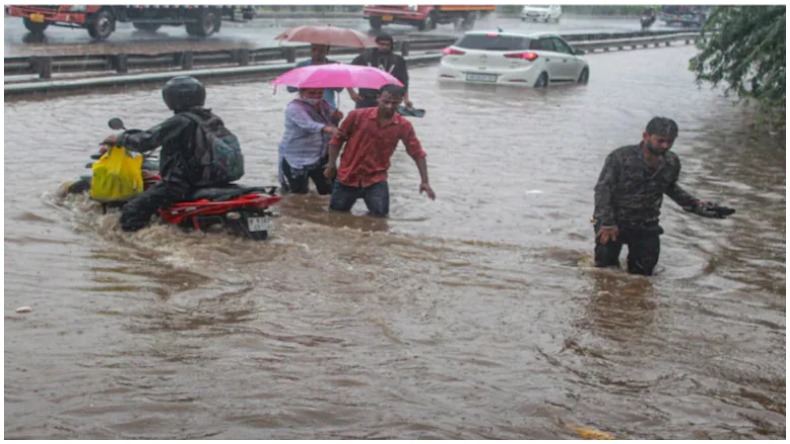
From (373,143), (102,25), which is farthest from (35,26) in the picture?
(373,143)

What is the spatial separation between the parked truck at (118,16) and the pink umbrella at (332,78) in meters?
20.9

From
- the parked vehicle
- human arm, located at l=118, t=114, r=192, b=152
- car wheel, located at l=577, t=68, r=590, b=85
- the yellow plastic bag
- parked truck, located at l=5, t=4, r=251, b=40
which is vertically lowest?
the parked vehicle

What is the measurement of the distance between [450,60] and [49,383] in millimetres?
20440

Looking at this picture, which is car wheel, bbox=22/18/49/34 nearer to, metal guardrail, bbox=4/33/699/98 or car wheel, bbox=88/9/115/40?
car wheel, bbox=88/9/115/40

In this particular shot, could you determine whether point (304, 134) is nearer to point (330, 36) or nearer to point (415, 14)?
point (330, 36)

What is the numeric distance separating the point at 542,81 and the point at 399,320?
19324mm

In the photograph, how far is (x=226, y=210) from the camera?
9656 mm

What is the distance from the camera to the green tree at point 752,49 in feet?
59.9

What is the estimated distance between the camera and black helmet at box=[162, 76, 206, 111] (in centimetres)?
955

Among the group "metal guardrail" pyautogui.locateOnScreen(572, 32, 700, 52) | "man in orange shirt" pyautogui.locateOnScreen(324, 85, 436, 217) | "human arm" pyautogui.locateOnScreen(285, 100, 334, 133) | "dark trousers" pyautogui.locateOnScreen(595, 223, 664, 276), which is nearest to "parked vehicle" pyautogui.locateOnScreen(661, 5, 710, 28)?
"metal guardrail" pyautogui.locateOnScreen(572, 32, 700, 52)

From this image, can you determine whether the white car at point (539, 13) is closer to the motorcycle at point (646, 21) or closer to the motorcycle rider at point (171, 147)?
the motorcycle at point (646, 21)

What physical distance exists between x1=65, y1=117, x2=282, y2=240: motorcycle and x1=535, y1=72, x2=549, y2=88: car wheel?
1694cm

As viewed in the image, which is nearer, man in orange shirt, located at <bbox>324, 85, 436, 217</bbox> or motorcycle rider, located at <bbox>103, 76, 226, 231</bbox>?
motorcycle rider, located at <bbox>103, 76, 226, 231</bbox>

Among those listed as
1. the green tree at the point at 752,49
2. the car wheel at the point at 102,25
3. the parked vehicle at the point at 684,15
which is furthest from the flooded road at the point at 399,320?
the parked vehicle at the point at 684,15
